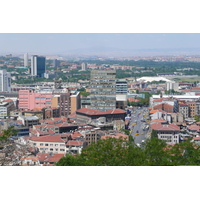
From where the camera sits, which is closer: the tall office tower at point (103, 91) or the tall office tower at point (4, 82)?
the tall office tower at point (103, 91)

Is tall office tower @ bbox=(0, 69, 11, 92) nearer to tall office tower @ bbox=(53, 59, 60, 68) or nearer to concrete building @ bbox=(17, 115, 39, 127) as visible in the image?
concrete building @ bbox=(17, 115, 39, 127)

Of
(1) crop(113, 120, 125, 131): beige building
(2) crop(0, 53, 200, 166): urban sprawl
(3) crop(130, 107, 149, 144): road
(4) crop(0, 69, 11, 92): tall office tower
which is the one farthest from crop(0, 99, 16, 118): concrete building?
(4) crop(0, 69, 11, 92): tall office tower

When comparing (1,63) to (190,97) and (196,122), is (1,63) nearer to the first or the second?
(190,97)

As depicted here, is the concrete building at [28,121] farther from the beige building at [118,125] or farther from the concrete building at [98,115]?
the beige building at [118,125]

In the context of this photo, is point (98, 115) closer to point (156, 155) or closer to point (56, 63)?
point (156, 155)

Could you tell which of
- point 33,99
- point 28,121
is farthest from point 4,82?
point 28,121

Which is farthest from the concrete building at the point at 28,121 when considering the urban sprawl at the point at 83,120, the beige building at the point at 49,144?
the beige building at the point at 49,144

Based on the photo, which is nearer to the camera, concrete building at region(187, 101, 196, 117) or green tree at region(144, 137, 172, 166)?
green tree at region(144, 137, 172, 166)
